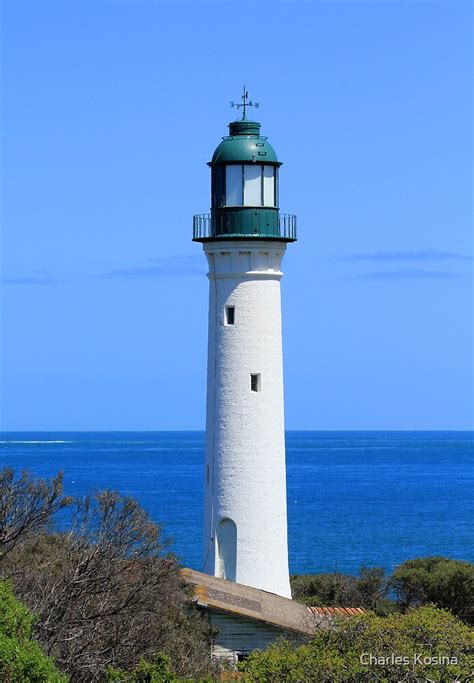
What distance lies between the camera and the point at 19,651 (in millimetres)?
14688

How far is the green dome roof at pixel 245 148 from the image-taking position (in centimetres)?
2577

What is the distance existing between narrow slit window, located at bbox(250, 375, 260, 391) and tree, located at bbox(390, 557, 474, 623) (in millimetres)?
6155

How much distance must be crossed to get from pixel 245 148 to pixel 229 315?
3020 millimetres

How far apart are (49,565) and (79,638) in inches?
63.5

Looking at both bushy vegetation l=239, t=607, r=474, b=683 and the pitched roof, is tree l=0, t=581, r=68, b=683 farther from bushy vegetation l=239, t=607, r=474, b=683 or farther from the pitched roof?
the pitched roof

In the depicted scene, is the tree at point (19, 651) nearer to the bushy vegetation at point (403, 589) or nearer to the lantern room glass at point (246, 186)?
the lantern room glass at point (246, 186)

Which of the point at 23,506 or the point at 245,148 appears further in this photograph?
the point at 245,148

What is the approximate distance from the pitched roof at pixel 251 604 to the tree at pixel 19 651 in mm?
5845

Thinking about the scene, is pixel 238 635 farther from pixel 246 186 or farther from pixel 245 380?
pixel 246 186

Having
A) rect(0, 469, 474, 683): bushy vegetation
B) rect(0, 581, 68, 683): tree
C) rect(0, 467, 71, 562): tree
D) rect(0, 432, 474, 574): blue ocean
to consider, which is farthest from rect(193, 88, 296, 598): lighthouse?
rect(0, 581, 68, 683): tree

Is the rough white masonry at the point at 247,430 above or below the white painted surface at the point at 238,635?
above

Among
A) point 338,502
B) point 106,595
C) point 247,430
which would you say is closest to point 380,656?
point 106,595

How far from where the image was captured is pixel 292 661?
16.6m

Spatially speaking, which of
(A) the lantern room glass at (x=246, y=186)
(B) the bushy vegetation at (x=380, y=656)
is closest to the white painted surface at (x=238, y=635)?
(B) the bushy vegetation at (x=380, y=656)
